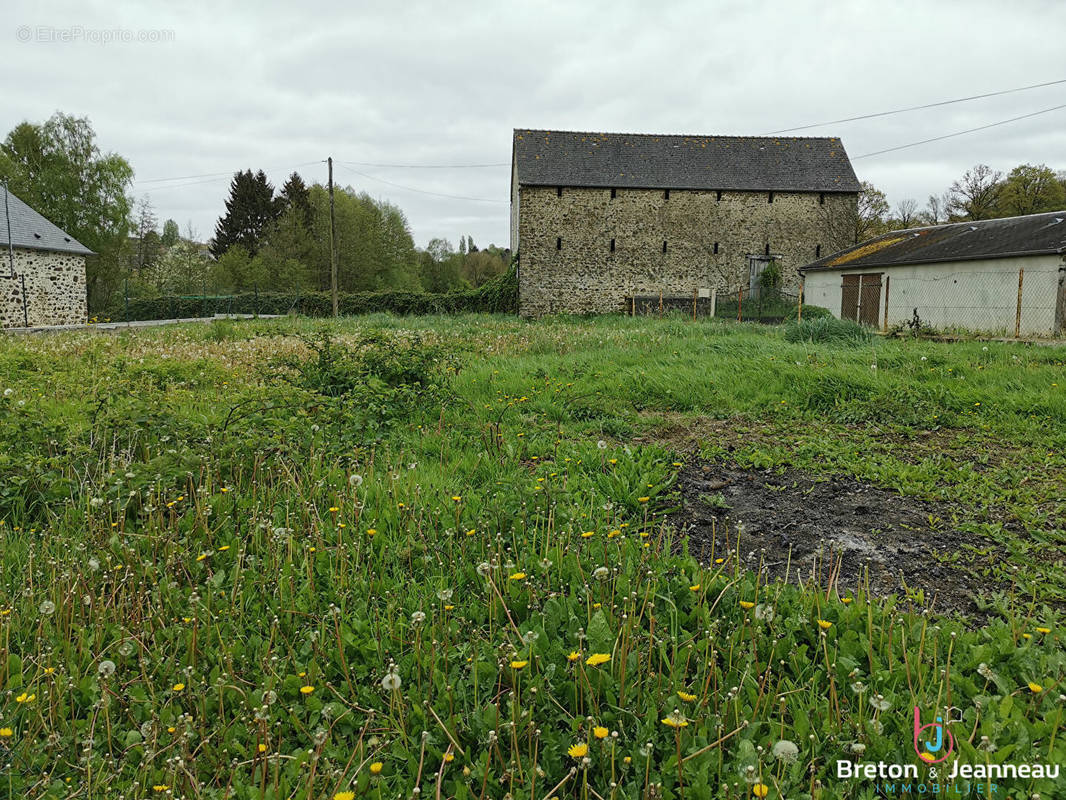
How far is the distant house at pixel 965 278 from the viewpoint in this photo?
1664 centimetres

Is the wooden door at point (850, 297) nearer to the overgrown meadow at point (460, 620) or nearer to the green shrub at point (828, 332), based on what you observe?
the green shrub at point (828, 332)

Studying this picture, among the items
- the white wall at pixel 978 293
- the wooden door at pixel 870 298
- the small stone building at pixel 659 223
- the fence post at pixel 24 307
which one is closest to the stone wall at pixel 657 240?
the small stone building at pixel 659 223

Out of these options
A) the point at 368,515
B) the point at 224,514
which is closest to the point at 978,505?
the point at 368,515

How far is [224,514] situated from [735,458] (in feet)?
11.5

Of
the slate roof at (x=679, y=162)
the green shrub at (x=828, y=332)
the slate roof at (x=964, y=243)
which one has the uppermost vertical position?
the slate roof at (x=679, y=162)

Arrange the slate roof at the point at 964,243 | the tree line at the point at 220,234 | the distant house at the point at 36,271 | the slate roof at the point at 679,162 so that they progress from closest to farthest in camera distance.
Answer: the slate roof at the point at 964,243, the distant house at the point at 36,271, the slate roof at the point at 679,162, the tree line at the point at 220,234

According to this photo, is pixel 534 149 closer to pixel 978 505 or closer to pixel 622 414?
pixel 622 414

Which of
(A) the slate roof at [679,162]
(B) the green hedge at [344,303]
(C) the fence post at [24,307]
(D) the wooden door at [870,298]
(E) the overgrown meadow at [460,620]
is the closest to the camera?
(E) the overgrown meadow at [460,620]

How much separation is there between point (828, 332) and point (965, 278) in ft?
36.6

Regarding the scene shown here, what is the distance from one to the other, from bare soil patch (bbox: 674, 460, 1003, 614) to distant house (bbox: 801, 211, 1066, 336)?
42.8ft

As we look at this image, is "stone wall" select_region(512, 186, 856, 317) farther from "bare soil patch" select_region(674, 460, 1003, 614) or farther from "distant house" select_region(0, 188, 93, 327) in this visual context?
"bare soil patch" select_region(674, 460, 1003, 614)

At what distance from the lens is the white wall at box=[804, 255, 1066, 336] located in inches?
657

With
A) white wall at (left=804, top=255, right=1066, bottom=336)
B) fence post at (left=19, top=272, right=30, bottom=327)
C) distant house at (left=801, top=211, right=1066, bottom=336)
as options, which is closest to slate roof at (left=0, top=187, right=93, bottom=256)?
fence post at (left=19, top=272, right=30, bottom=327)

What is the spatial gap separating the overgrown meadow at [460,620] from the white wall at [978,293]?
14551mm
